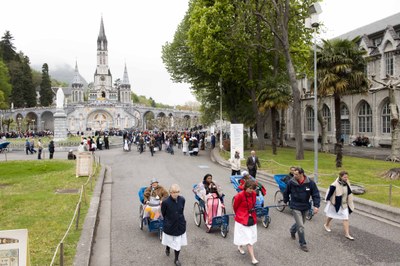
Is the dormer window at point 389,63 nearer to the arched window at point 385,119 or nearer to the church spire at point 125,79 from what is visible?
the arched window at point 385,119

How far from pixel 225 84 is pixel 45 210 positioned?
1023 inches

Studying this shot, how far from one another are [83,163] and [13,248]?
1278 cm

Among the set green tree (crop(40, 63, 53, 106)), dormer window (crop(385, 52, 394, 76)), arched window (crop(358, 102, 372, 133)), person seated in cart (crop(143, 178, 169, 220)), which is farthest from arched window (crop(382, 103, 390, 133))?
green tree (crop(40, 63, 53, 106))

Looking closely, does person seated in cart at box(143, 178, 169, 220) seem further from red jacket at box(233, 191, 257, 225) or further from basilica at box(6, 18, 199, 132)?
basilica at box(6, 18, 199, 132)

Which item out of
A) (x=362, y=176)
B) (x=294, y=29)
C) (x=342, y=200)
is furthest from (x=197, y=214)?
(x=294, y=29)

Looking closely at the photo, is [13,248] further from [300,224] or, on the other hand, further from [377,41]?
[377,41]

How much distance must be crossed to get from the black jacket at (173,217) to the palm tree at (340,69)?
47.4 feet

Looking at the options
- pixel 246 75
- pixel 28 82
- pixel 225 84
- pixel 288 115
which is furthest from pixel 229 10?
pixel 28 82

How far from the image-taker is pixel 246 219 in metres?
6.97

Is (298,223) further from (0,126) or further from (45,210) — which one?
(0,126)

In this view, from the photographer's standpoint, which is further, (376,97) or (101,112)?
(101,112)

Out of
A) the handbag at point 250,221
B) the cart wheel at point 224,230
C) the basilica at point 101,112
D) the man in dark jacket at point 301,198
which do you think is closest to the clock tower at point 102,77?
the basilica at point 101,112

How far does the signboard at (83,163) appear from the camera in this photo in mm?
16734

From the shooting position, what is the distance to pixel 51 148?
86.4ft
